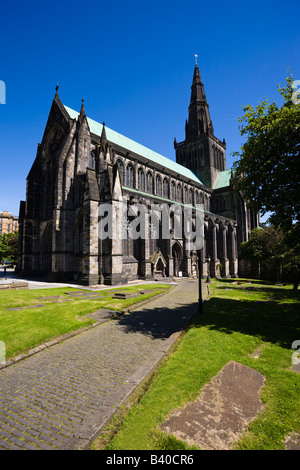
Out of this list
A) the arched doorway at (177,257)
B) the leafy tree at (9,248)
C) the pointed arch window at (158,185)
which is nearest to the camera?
the arched doorway at (177,257)

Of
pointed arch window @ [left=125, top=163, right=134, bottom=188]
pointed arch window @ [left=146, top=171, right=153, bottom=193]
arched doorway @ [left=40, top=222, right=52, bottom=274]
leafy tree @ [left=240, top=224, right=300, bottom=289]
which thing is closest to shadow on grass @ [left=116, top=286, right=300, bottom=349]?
leafy tree @ [left=240, top=224, right=300, bottom=289]

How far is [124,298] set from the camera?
538 inches

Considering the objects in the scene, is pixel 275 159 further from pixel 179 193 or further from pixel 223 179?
pixel 223 179

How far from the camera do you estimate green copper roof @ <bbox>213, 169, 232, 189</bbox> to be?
165 feet

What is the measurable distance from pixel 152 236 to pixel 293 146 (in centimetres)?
2205

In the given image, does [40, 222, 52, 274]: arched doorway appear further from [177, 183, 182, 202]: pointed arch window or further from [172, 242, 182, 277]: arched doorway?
[177, 183, 182, 202]: pointed arch window

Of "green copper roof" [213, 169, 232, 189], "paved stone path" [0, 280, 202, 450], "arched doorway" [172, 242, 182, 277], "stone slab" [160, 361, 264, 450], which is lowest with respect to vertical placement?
"paved stone path" [0, 280, 202, 450]

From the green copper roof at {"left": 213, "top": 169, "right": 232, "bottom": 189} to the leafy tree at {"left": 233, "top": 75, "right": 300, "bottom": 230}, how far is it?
41380mm

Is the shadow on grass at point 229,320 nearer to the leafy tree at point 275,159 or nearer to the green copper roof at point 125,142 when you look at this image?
the leafy tree at point 275,159

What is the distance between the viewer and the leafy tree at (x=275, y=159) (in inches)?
354

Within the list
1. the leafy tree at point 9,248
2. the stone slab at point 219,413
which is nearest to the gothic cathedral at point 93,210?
the leafy tree at point 9,248

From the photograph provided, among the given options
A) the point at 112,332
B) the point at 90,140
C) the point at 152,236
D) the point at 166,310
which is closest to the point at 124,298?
the point at 166,310

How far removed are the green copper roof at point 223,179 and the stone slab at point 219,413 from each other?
49.8 meters
